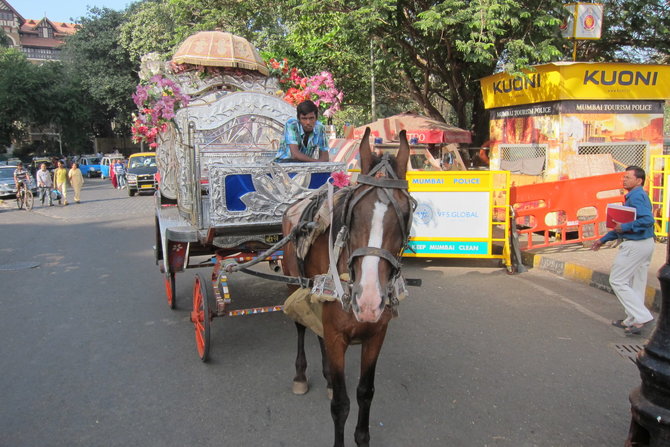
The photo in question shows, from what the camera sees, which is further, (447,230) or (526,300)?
(447,230)

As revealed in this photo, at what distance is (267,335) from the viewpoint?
5.22 metres

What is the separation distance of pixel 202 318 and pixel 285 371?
0.99m

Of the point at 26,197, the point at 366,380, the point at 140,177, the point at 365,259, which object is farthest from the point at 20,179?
the point at 365,259

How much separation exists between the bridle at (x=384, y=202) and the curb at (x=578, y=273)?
4.97 metres

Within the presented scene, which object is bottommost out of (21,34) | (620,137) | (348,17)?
(620,137)

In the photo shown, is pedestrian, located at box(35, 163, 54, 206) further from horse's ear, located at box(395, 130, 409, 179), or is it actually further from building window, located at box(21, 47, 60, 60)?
building window, located at box(21, 47, 60, 60)

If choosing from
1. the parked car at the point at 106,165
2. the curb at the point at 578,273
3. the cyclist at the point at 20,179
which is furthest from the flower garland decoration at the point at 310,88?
the parked car at the point at 106,165

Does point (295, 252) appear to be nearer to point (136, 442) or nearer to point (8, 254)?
point (136, 442)

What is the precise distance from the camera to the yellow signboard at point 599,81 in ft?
31.5

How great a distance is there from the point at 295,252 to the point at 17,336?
3595mm

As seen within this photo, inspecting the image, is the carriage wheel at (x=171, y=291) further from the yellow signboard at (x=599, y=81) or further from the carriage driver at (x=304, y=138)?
the yellow signboard at (x=599, y=81)

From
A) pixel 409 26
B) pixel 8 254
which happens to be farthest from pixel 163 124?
pixel 409 26

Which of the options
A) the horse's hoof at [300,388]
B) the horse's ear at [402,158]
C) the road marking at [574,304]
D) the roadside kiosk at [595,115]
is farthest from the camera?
the roadside kiosk at [595,115]

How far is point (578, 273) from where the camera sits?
7465mm
